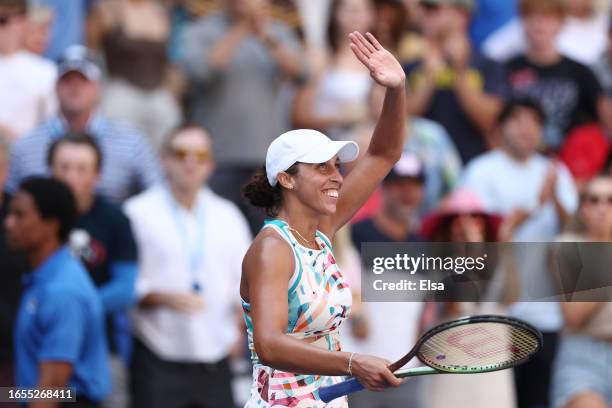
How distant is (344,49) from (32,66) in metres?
2.20

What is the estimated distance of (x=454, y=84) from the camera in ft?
34.9

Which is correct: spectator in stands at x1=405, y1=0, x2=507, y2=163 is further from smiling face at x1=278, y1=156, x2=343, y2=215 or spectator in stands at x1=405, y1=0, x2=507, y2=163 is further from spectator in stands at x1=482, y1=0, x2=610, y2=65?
smiling face at x1=278, y1=156, x2=343, y2=215

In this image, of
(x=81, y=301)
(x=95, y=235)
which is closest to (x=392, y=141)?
(x=81, y=301)

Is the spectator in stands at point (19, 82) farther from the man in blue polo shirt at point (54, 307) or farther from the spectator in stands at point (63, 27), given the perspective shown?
the man in blue polo shirt at point (54, 307)

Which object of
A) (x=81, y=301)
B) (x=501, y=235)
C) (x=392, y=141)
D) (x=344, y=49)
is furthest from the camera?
(x=344, y=49)

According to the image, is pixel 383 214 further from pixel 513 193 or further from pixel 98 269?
pixel 98 269

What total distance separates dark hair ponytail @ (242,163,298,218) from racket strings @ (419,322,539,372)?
86 centimetres

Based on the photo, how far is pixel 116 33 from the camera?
33.4 feet

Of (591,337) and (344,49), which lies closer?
(591,337)

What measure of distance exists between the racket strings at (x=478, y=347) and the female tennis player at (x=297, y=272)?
42cm

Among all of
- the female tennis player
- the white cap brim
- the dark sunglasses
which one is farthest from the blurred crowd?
the white cap brim

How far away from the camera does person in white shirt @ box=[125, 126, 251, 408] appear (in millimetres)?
8750

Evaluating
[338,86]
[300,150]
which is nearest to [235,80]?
[338,86]

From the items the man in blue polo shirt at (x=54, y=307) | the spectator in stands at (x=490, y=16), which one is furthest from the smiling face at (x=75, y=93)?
the spectator in stands at (x=490, y=16)
